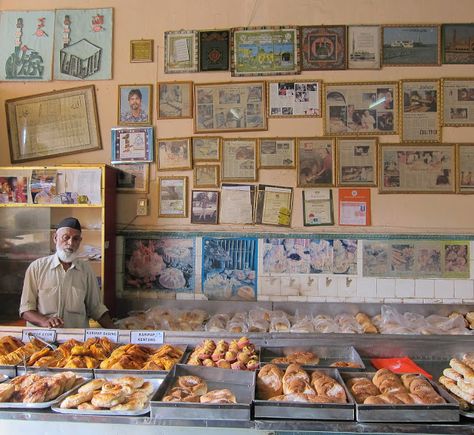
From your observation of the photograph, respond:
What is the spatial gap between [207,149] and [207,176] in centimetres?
27

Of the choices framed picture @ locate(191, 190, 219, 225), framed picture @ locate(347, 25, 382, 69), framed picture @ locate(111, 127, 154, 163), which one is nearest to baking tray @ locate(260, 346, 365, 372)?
framed picture @ locate(191, 190, 219, 225)

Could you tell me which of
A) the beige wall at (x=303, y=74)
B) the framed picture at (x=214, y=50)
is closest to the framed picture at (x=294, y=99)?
the beige wall at (x=303, y=74)

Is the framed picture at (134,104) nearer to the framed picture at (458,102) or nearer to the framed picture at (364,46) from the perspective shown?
the framed picture at (364,46)

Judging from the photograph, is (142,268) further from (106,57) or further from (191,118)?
(106,57)

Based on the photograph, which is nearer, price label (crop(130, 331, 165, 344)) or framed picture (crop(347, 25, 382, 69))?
price label (crop(130, 331, 165, 344))

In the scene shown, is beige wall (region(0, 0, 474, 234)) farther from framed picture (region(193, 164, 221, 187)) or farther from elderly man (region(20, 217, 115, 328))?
elderly man (region(20, 217, 115, 328))

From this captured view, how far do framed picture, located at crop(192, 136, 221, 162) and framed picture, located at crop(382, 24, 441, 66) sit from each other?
1.82 m

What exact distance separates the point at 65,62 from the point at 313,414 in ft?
14.0

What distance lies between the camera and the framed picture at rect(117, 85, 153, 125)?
441cm

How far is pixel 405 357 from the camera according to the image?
229 centimetres

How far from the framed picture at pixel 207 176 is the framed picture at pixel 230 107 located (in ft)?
1.22

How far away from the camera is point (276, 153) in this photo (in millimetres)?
4285

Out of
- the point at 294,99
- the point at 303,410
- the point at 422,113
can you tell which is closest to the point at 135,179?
the point at 294,99

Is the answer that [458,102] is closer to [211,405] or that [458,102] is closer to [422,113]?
[422,113]
